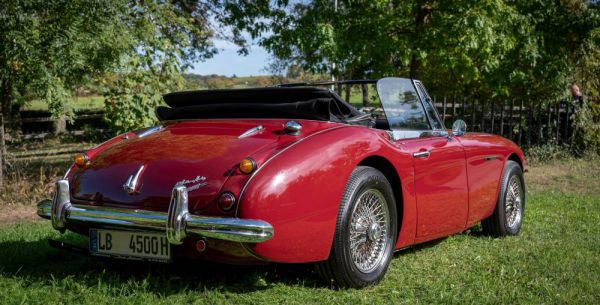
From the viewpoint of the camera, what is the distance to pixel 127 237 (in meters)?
3.35

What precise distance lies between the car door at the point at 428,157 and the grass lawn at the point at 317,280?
31cm

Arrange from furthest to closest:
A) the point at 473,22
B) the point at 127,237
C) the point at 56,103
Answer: the point at 473,22
the point at 56,103
the point at 127,237

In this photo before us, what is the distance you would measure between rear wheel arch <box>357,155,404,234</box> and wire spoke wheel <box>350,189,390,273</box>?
19 centimetres

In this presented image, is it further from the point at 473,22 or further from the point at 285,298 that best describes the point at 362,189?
the point at 473,22

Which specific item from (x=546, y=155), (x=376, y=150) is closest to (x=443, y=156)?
(x=376, y=150)

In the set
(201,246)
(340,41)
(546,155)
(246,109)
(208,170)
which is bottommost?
(546,155)

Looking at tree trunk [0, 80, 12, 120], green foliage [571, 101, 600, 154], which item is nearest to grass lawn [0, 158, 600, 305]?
tree trunk [0, 80, 12, 120]

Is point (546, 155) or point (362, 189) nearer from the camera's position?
point (362, 189)

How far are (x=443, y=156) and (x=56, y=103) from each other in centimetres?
590

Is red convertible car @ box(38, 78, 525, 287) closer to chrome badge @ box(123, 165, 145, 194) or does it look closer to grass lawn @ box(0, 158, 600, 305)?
chrome badge @ box(123, 165, 145, 194)

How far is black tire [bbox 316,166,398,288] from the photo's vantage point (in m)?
3.46

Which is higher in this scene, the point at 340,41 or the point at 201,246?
the point at 340,41

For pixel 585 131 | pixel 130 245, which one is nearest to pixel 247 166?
pixel 130 245

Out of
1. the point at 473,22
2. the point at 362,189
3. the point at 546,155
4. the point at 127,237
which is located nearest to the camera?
the point at 127,237
